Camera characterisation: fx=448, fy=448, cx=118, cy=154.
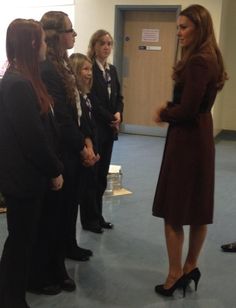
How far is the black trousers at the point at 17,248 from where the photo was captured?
192 centimetres

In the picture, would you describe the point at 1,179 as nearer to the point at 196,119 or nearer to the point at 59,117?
the point at 59,117

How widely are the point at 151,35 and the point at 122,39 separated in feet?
1.60

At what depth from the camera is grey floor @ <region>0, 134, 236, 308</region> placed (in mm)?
2367

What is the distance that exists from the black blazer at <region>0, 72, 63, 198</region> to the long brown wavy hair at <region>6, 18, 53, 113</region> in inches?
1.8

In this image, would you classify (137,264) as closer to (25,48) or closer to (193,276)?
(193,276)

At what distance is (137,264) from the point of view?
2805 millimetres

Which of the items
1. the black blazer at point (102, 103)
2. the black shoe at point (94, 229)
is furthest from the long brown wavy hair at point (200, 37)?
the black shoe at point (94, 229)

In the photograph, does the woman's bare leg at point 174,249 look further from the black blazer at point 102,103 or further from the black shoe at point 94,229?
the black blazer at point 102,103

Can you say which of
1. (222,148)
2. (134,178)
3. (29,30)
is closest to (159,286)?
(29,30)

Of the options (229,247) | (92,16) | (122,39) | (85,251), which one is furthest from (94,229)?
(92,16)

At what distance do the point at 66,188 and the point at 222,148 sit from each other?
4.55 metres

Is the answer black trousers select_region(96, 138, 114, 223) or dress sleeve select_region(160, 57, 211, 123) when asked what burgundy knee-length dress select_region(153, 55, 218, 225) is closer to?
dress sleeve select_region(160, 57, 211, 123)

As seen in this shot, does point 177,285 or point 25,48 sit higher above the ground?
point 25,48

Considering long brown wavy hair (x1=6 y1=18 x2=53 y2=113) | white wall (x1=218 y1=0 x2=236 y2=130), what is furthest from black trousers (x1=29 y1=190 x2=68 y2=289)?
white wall (x1=218 y1=0 x2=236 y2=130)
